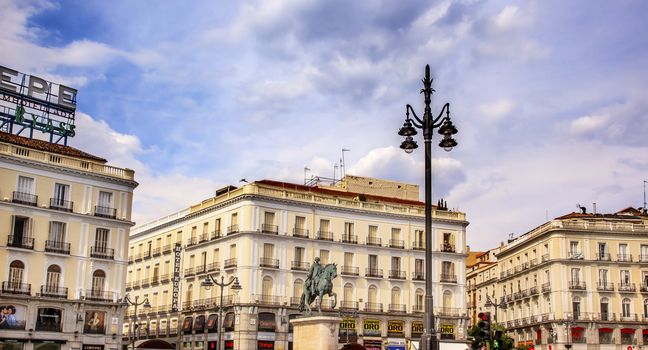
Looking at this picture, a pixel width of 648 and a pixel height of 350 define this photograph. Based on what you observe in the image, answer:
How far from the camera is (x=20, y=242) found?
53.9 metres

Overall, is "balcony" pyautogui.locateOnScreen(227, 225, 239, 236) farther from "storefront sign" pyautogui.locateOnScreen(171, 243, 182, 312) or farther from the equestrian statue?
the equestrian statue

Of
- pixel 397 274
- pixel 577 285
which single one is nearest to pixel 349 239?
pixel 397 274

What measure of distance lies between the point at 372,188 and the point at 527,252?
770 inches

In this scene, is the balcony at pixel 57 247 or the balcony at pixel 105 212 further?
the balcony at pixel 105 212

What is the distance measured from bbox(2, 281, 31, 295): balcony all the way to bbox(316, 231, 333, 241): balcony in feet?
81.2

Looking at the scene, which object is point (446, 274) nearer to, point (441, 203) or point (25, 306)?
point (441, 203)

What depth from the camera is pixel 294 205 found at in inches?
2689

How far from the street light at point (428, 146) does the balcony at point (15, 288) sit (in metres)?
40.0

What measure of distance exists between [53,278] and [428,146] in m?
42.0

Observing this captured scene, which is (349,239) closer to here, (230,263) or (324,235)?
(324,235)

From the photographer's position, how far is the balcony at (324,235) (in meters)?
68.9

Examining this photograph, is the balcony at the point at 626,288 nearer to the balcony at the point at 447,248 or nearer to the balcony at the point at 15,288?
the balcony at the point at 447,248

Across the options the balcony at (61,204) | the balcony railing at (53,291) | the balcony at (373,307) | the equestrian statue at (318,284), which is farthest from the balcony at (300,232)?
the equestrian statue at (318,284)

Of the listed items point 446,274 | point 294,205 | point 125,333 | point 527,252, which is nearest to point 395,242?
point 446,274
